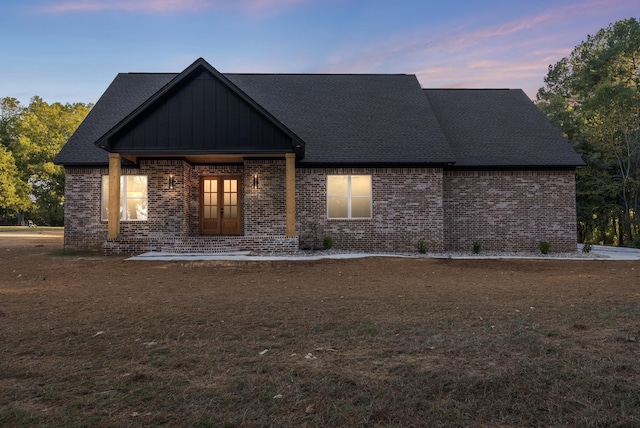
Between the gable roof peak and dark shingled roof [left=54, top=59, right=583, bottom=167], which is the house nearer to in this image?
dark shingled roof [left=54, top=59, right=583, bottom=167]

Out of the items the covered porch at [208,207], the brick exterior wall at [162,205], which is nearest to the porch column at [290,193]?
the covered porch at [208,207]

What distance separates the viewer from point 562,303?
6.47m

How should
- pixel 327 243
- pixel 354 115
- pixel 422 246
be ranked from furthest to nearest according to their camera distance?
pixel 354 115, pixel 422 246, pixel 327 243

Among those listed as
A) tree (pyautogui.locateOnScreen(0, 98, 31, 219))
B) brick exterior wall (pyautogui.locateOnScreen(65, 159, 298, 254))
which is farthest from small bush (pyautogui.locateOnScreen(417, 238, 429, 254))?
tree (pyautogui.locateOnScreen(0, 98, 31, 219))

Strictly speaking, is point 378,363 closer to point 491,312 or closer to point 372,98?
point 491,312

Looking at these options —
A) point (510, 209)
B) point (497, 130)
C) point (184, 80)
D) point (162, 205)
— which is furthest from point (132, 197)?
point (497, 130)

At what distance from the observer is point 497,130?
18484 mm

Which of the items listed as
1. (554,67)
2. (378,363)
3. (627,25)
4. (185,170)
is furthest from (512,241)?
(554,67)

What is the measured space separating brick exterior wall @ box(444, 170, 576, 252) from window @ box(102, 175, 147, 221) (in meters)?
12.0

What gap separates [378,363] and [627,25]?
128 ft

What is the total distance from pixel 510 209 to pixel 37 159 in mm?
48329

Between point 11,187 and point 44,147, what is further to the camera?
point 44,147

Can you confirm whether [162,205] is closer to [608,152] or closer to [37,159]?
[608,152]

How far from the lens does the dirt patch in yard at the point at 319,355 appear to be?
2.84 m
